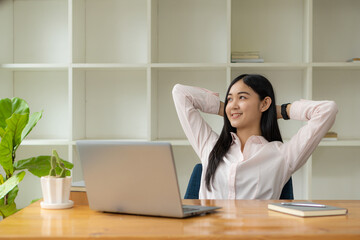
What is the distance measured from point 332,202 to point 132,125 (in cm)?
214

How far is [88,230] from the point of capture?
4.13 ft

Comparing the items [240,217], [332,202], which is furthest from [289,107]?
[240,217]

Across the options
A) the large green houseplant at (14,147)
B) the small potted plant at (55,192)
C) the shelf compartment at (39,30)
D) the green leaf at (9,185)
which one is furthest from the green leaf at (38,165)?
the shelf compartment at (39,30)

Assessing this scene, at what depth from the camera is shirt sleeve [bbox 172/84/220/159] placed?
2475mm

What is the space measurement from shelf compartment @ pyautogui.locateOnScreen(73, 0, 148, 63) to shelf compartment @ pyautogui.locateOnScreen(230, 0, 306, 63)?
2.32ft

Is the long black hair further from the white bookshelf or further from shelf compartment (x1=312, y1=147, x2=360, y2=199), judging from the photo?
shelf compartment (x1=312, y1=147, x2=360, y2=199)

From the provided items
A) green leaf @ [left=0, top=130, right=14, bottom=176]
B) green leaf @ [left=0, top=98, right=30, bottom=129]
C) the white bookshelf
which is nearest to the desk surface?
green leaf @ [left=0, top=130, right=14, bottom=176]

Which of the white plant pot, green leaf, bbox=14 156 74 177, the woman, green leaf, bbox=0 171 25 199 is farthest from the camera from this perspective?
green leaf, bbox=14 156 74 177

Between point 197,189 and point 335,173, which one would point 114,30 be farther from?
point 335,173

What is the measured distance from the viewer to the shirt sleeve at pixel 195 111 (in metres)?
2.47

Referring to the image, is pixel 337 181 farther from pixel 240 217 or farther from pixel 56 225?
pixel 56 225

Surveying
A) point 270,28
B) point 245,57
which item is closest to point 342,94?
point 270,28

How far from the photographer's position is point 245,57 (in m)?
3.29

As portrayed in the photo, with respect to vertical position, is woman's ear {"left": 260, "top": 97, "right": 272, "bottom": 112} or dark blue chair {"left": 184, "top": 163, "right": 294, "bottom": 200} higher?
woman's ear {"left": 260, "top": 97, "right": 272, "bottom": 112}
